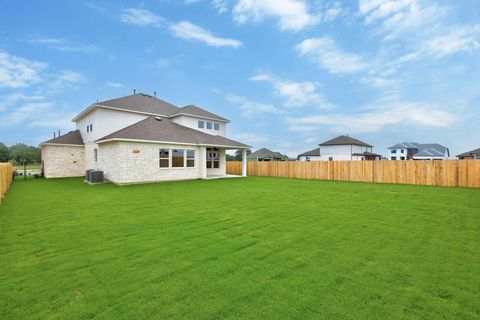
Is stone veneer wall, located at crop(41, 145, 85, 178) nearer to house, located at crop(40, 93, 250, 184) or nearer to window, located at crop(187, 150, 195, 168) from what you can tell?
house, located at crop(40, 93, 250, 184)

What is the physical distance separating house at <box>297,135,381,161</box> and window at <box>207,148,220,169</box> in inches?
1227

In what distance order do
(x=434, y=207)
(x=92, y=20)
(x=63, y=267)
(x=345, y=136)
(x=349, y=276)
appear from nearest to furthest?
(x=349, y=276), (x=63, y=267), (x=434, y=207), (x=92, y=20), (x=345, y=136)

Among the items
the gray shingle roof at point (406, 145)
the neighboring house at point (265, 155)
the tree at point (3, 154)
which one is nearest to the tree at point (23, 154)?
the tree at point (3, 154)

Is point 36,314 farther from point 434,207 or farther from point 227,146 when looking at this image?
point 227,146

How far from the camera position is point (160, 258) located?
3.87m

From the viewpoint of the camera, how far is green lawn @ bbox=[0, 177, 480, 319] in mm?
2564

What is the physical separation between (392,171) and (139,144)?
1801 cm

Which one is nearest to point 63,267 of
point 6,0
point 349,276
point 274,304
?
point 274,304

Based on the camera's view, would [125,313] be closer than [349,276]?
Yes

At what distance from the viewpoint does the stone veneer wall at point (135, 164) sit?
15.0 m

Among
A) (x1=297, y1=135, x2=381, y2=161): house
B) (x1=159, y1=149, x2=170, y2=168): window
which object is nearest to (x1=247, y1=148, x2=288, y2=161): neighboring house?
(x1=297, y1=135, x2=381, y2=161): house

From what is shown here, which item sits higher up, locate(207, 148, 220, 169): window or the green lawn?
locate(207, 148, 220, 169): window

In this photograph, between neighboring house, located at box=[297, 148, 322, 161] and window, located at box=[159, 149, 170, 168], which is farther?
neighboring house, located at box=[297, 148, 322, 161]

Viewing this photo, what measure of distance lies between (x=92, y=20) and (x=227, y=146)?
43.5 feet
